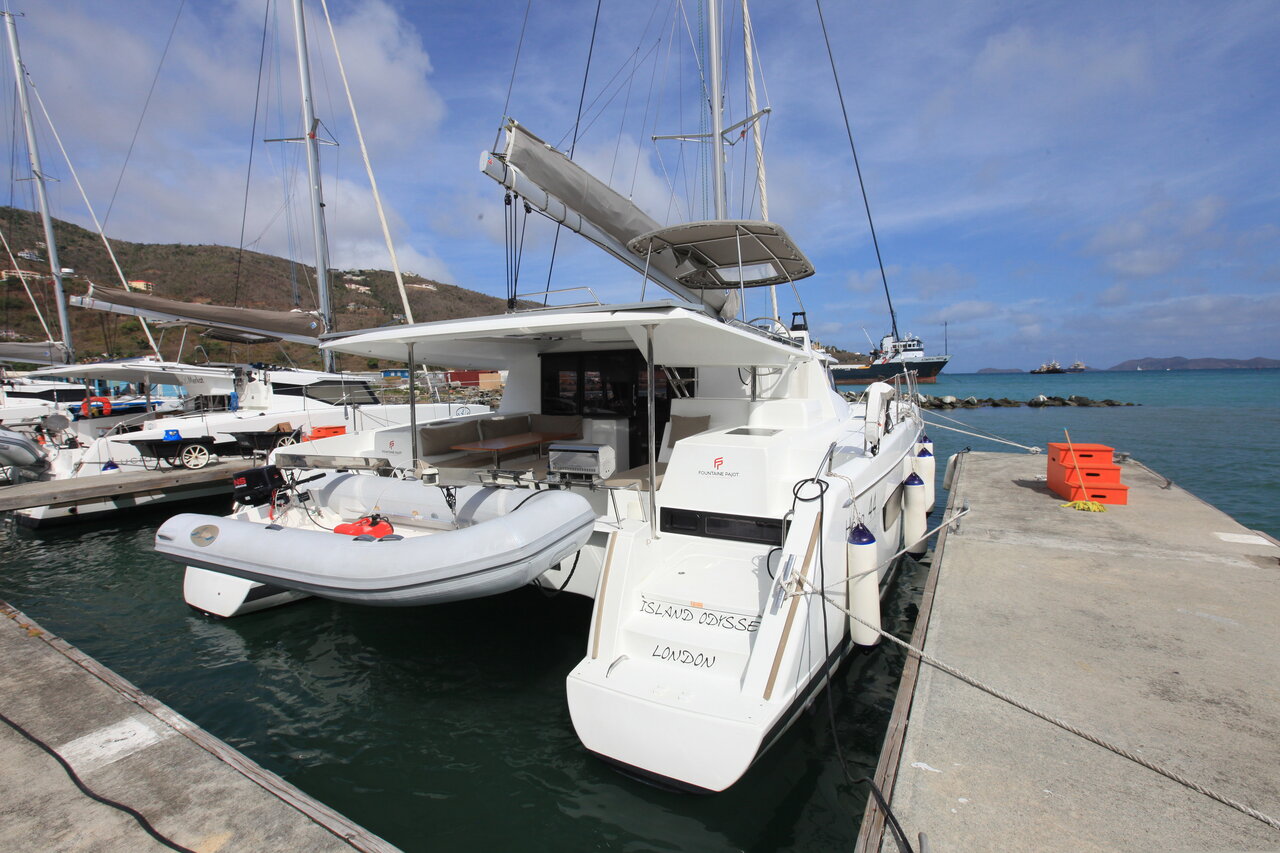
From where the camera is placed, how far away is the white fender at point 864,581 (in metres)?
3.98

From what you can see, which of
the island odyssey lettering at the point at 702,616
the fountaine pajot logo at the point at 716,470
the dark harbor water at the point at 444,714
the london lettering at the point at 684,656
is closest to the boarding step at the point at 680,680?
the london lettering at the point at 684,656

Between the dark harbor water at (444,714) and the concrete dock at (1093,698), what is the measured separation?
795 mm

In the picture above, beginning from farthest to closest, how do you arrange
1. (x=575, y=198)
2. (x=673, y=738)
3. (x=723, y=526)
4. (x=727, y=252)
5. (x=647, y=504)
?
(x=727, y=252), (x=575, y=198), (x=647, y=504), (x=723, y=526), (x=673, y=738)

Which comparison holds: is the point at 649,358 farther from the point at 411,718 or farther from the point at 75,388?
the point at 75,388

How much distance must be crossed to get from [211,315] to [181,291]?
2163 inches

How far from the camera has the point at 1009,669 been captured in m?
3.38

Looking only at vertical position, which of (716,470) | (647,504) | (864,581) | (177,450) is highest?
(716,470)

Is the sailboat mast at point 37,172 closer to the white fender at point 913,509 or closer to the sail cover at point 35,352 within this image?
A: the sail cover at point 35,352

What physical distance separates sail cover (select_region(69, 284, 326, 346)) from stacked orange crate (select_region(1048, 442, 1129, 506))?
11.2 m

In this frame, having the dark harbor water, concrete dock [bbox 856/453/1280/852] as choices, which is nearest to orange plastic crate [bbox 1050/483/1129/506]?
concrete dock [bbox 856/453/1280/852]

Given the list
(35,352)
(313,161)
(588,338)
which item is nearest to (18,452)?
(313,161)

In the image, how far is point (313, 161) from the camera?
13.2m

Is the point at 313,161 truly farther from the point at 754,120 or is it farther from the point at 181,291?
the point at 181,291

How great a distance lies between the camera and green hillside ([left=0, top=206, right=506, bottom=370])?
40.9 metres
